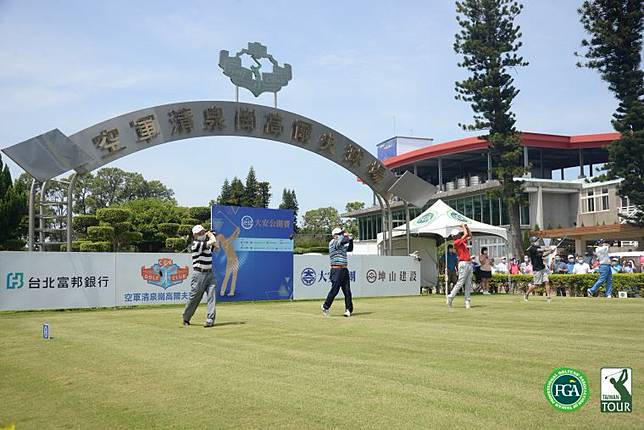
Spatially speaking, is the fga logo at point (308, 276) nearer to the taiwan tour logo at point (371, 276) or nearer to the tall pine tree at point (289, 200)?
the taiwan tour logo at point (371, 276)

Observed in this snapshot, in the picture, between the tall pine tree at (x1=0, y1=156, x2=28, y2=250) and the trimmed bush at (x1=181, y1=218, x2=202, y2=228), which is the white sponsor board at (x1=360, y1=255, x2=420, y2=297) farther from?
the trimmed bush at (x1=181, y1=218, x2=202, y2=228)

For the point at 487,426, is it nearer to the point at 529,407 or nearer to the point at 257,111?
the point at 529,407

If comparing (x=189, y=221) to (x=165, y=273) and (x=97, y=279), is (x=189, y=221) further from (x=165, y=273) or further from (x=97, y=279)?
(x=97, y=279)

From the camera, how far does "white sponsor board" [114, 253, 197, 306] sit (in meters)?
17.4

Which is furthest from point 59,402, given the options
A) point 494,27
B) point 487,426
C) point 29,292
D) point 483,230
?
point 494,27

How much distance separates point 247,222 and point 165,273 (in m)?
2.95

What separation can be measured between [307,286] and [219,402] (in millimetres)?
16047

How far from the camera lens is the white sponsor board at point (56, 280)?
15531 millimetres

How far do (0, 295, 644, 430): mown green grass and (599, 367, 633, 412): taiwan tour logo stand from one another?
0.28ft

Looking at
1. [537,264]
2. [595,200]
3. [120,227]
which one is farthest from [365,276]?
[595,200]

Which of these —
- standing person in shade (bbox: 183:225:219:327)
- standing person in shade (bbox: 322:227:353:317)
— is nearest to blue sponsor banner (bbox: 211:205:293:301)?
standing person in shade (bbox: 322:227:353:317)

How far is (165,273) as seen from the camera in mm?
18188

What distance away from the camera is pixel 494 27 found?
→ 3581cm

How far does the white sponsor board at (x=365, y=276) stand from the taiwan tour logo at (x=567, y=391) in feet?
52.1
